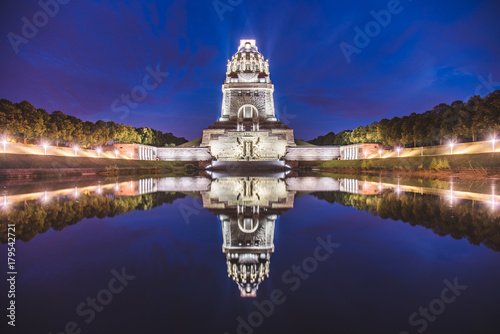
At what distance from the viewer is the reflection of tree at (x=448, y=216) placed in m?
4.65

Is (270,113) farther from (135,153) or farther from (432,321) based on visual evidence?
(432,321)

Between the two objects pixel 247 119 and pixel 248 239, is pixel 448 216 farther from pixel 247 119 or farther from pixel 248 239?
pixel 247 119

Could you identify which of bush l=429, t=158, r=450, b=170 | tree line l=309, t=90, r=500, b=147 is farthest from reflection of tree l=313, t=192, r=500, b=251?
tree line l=309, t=90, r=500, b=147

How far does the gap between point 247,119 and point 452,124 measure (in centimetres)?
3352

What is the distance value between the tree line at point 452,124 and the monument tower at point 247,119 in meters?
16.4

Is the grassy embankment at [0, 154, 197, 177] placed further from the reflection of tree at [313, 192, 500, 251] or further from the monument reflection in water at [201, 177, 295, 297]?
the reflection of tree at [313, 192, 500, 251]

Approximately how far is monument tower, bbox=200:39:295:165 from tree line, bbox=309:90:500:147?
16.4 metres

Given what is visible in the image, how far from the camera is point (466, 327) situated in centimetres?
212

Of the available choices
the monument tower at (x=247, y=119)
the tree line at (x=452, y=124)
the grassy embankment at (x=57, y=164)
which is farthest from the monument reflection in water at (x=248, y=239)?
the monument tower at (x=247, y=119)

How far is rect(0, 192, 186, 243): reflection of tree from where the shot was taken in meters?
5.47

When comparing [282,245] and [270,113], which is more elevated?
[270,113]

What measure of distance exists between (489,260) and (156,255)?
396 centimetres

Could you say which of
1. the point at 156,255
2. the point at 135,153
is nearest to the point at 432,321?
the point at 156,255

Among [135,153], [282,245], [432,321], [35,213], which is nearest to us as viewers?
[432,321]
